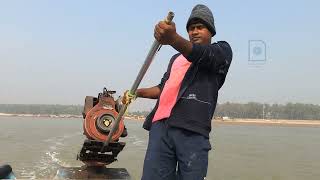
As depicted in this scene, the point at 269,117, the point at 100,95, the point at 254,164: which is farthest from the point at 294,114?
the point at 100,95

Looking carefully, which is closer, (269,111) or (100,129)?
(100,129)

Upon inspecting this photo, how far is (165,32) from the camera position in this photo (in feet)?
7.12

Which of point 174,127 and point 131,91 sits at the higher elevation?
point 131,91

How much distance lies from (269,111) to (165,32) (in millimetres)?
147304

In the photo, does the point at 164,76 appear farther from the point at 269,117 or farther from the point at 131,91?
the point at 269,117

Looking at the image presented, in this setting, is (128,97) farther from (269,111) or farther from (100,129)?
(269,111)

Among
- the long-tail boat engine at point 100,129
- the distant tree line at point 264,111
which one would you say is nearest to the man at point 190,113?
the long-tail boat engine at point 100,129

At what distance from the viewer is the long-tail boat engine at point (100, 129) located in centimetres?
473

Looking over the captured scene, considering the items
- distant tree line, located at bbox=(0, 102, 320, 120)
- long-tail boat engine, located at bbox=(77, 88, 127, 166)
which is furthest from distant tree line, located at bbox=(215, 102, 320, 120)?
long-tail boat engine, located at bbox=(77, 88, 127, 166)

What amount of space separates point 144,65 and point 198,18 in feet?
1.36

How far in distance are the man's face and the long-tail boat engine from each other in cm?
201

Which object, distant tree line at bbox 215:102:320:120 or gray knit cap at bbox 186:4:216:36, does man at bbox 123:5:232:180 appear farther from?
distant tree line at bbox 215:102:320:120

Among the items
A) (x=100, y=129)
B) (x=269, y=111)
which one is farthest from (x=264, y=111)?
(x=100, y=129)

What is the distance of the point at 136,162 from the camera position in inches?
634
